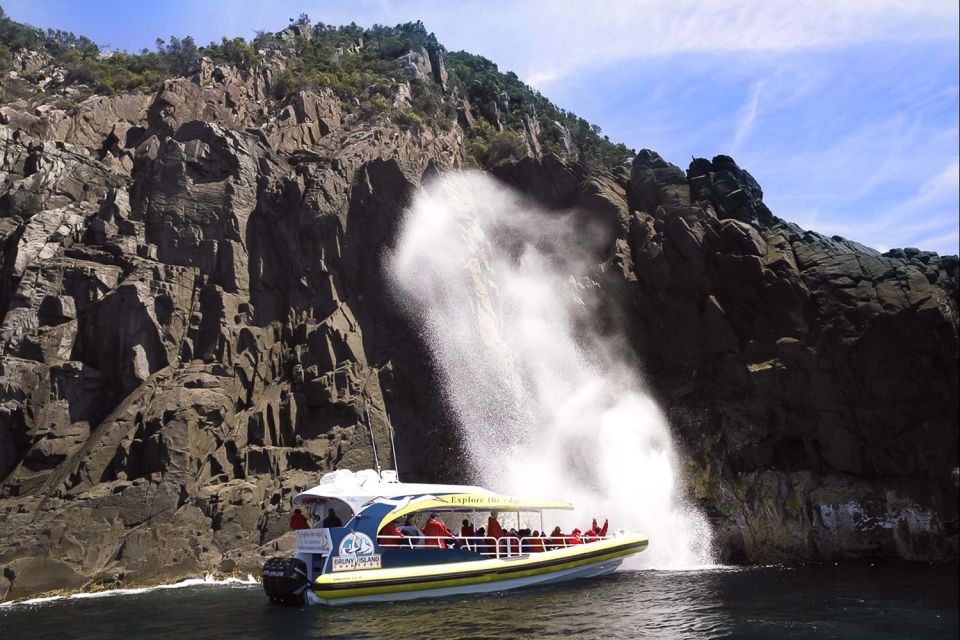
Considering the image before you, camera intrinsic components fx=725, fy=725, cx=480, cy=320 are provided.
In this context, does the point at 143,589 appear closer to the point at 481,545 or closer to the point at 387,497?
the point at 387,497

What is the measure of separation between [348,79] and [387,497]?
52108 mm

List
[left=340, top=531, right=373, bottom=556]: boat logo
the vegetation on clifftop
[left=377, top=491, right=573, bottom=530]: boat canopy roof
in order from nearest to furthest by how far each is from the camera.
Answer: [left=340, top=531, right=373, bottom=556]: boat logo
[left=377, top=491, right=573, bottom=530]: boat canopy roof
the vegetation on clifftop

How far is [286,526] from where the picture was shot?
3500cm

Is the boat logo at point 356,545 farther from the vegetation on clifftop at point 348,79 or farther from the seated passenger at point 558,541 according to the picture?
the vegetation on clifftop at point 348,79

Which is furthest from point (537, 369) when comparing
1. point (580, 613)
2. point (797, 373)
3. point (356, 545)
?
point (580, 613)

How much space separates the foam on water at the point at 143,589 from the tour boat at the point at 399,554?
796 cm

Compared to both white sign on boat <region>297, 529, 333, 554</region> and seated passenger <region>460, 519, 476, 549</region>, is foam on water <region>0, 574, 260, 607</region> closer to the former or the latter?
white sign on boat <region>297, 529, 333, 554</region>

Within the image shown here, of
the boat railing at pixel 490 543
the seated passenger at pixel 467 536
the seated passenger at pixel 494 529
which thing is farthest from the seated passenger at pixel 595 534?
the seated passenger at pixel 467 536

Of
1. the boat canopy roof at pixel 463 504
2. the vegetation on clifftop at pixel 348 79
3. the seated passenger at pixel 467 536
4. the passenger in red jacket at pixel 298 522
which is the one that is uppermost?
the vegetation on clifftop at pixel 348 79

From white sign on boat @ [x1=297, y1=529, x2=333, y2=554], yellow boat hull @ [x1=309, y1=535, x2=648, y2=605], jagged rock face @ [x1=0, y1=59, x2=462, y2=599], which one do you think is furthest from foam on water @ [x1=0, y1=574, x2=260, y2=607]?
yellow boat hull @ [x1=309, y1=535, x2=648, y2=605]

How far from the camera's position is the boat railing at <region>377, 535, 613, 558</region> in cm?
A: 2605

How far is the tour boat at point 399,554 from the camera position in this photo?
24.5m

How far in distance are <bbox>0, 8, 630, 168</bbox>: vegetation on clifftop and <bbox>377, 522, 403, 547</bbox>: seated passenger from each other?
3899 cm

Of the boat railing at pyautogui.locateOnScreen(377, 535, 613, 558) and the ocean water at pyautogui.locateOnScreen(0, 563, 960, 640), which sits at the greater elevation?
the boat railing at pyautogui.locateOnScreen(377, 535, 613, 558)
